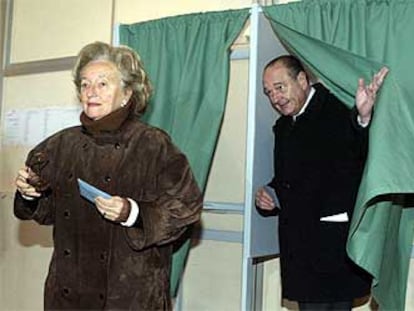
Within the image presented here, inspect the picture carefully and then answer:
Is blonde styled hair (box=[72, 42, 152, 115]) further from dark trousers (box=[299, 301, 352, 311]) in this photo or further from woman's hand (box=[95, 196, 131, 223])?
dark trousers (box=[299, 301, 352, 311])

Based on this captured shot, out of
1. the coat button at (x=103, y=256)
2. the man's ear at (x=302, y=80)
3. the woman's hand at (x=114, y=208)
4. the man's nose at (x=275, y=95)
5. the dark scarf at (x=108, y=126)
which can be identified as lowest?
the coat button at (x=103, y=256)

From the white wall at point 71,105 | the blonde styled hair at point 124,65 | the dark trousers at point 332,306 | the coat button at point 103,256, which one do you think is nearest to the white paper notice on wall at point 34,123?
the white wall at point 71,105

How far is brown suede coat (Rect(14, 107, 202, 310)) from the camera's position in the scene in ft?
5.47

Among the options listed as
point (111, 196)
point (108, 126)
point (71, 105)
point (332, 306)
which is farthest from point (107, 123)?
point (71, 105)

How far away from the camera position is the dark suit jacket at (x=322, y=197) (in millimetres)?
1934

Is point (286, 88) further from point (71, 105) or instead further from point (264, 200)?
point (71, 105)

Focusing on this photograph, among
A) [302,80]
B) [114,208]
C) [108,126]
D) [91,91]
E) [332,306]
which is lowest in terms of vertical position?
[332,306]

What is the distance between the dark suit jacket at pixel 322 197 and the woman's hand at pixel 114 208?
0.70 m

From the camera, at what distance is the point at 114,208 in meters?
1.55

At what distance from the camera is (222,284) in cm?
271

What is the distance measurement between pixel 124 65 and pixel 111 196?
437mm

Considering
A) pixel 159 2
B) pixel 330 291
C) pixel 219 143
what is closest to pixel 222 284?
pixel 219 143

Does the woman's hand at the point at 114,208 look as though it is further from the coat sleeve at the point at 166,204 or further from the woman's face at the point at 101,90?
the woman's face at the point at 101,90

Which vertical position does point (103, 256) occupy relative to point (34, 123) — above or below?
below
